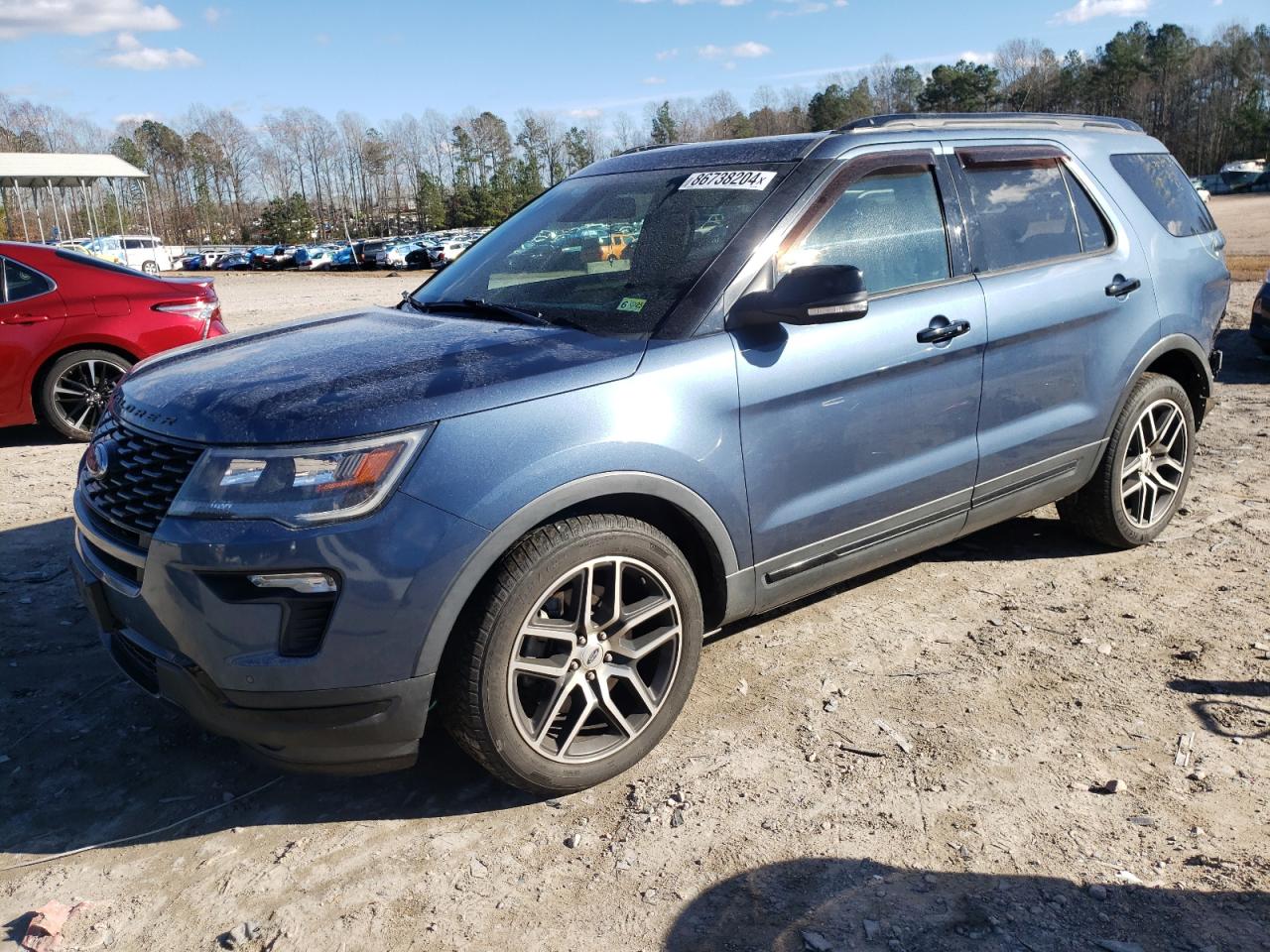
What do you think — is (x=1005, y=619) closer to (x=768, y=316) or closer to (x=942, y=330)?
(x=942, y=330)

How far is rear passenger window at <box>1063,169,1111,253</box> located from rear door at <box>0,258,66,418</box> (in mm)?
7049

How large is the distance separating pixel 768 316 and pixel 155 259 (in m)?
52.2

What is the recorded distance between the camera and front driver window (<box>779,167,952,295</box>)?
3625 mm

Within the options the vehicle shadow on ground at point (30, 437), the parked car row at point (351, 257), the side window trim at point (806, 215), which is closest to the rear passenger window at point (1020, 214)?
the side window trim at point (806, 215)

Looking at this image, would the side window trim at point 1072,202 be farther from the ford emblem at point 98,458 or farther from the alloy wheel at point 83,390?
the alloy wheel at point 83,390

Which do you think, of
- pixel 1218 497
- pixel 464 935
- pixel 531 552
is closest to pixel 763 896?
pixel 464 935

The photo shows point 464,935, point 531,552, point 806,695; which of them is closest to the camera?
point 464,935

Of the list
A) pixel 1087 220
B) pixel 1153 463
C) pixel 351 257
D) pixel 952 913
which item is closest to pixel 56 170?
pixel 351 257

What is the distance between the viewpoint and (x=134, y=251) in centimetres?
4925

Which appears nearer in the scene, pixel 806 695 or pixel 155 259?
pixel 806 695

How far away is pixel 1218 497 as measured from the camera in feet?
19.0

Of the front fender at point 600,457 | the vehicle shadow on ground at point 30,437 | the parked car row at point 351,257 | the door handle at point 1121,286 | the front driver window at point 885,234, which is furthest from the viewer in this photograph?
the parked car row at point 351,257

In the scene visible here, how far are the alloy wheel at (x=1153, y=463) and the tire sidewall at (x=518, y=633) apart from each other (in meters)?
2.64

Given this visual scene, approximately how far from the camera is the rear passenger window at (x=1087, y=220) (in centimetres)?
456
